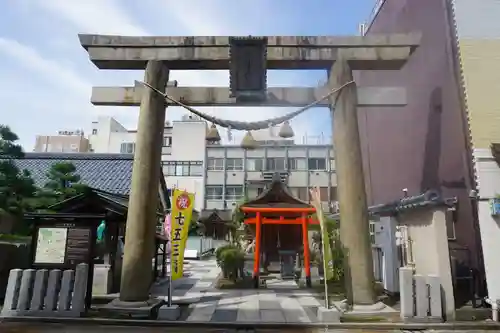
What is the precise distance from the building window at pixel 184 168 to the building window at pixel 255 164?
677 cm

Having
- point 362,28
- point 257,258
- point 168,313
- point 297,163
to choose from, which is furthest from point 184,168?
point 168,313

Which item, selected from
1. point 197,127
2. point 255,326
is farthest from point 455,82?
point 197,127

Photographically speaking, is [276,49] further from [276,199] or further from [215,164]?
[215,164]

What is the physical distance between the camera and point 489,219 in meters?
10.3

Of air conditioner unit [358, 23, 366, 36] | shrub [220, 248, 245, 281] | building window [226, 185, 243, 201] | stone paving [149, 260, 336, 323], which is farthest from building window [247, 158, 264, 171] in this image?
stone paving [149, 260, 336, 323]

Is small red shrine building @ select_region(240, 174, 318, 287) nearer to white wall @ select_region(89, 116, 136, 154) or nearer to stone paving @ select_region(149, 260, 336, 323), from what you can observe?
stone paving @ select_region(149, 260, 336, 323)

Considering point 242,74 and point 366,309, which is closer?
point 366,309

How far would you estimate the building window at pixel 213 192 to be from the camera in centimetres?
4741

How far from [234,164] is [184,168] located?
23.1 ft

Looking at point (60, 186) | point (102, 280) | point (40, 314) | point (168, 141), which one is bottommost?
point (40, 314)

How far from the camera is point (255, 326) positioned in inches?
307

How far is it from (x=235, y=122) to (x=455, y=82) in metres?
7.73

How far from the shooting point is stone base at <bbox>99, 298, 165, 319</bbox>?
321 inches

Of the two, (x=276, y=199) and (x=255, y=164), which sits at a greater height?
(x=255, y=164)
